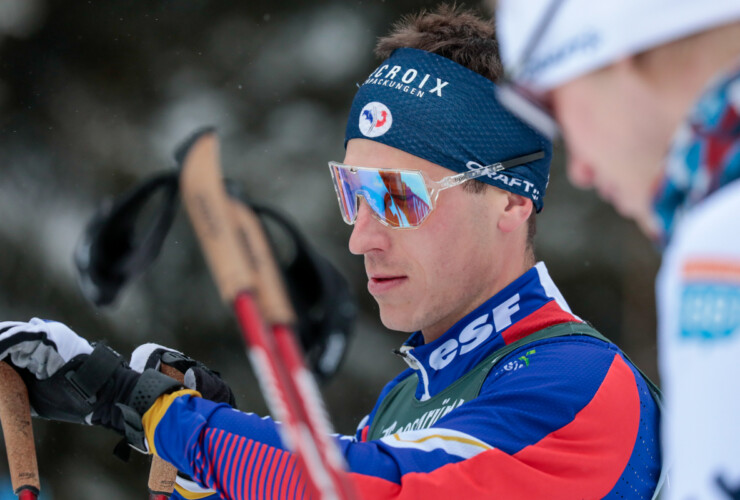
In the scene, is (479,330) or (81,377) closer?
(81,377)

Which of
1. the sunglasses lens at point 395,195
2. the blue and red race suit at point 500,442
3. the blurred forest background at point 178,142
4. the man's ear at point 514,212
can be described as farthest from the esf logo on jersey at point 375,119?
the blurred forest background at point 178,142

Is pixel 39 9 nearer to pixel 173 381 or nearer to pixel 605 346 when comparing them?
pixel 173 381

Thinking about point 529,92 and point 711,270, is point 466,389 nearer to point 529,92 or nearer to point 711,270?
point 529,92

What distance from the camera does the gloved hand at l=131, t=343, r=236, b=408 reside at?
1.76 meters

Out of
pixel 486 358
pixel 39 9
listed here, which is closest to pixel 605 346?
pixel 486 358

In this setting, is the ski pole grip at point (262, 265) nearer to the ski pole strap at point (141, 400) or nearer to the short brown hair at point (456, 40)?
the ski pole strap at point (141, 400)

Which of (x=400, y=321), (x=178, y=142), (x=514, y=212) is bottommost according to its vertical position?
(x=400, y=321)

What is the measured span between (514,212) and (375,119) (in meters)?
0.37

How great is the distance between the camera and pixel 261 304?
60 cm

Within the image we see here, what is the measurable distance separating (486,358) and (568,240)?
409cm

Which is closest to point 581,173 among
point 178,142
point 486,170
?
point 486,170

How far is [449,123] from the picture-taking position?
1759 mm

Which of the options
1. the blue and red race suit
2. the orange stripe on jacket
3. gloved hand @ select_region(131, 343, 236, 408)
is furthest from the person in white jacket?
gloved hand @ select_region(131, 343, 236, 408)

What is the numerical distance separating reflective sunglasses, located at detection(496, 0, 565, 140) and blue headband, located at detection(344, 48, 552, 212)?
0.91 metres
